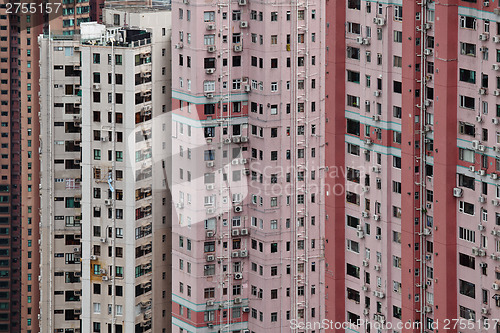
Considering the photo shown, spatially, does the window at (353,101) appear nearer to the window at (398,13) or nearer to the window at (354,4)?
the window at (354,4)

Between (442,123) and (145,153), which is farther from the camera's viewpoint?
(145,153)

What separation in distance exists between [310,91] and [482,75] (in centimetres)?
2822

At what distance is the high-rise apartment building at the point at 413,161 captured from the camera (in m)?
88.9

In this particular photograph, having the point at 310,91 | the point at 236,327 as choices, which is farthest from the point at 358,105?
the point at 236,327

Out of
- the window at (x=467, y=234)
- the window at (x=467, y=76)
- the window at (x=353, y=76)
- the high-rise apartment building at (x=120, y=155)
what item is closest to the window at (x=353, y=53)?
the window at (x=353, y=76)

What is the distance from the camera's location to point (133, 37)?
4803 inches

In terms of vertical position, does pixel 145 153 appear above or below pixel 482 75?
below

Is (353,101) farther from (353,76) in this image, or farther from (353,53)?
(353,53)

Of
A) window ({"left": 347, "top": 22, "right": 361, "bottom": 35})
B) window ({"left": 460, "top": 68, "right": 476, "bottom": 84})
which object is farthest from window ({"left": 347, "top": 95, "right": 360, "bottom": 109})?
window ({"left": 460, "top": 68, "right": 476, "bottom": 84})

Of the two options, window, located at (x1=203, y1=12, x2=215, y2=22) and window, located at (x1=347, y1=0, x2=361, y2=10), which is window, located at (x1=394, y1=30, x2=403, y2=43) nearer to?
window, located at (x1=347, y1=0, x2=361, y2=10)

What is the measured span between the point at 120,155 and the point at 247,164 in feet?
36.6

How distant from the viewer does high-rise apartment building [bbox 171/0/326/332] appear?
114m

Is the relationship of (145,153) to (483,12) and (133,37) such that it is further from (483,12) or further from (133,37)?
(483,12)

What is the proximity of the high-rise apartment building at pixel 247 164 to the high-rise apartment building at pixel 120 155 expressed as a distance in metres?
5.63
